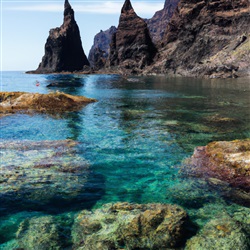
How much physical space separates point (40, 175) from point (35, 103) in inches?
791

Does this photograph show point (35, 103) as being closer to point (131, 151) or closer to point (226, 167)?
point (131, 151)

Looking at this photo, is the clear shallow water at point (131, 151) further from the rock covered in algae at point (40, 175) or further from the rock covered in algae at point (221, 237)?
the rock covered in algae at point (221, 237)

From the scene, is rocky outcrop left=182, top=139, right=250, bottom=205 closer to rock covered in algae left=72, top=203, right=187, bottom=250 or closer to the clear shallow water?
the clear shallow water

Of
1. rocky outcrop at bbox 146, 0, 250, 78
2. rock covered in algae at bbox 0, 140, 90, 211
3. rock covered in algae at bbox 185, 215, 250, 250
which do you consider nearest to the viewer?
rock covered in algae at bbox 185, 215, 250, 250

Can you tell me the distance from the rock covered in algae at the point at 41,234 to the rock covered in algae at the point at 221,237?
134 inches

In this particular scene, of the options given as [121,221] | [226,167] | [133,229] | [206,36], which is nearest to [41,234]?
[121,221]

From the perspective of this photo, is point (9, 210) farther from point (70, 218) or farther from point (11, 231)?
point (70, 218)

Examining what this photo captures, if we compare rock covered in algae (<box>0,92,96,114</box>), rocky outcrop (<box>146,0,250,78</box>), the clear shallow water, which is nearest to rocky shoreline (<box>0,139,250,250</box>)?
the clear shallow water

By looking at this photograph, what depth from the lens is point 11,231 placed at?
7.98 m

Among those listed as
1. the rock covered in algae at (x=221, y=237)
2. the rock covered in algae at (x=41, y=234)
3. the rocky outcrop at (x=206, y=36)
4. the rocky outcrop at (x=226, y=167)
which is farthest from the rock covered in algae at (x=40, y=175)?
the rocky outcrop at (x=206, y=36)

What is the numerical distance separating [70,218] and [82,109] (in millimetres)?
23265

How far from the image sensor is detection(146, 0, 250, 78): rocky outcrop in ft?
488

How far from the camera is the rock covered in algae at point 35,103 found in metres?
29.0

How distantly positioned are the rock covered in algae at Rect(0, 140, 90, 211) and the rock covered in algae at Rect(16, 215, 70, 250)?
1.13 metres
